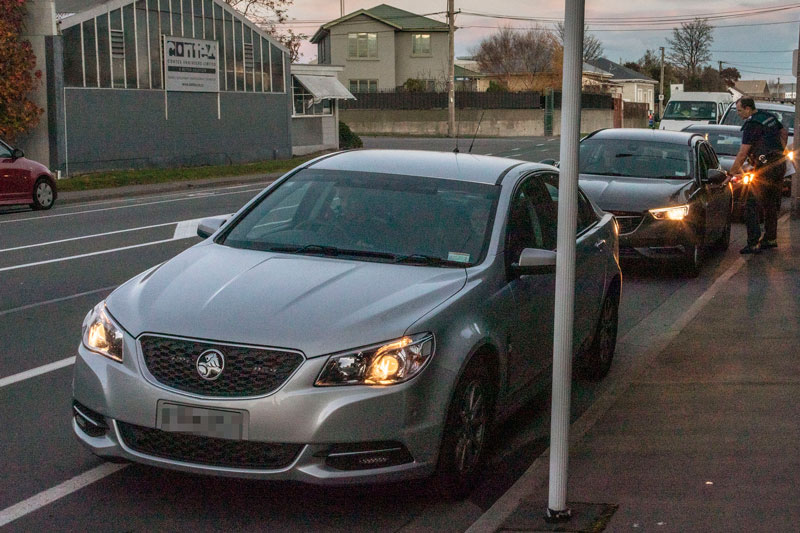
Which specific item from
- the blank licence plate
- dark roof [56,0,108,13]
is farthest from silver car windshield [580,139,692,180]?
dark roof [56,0,108,13]

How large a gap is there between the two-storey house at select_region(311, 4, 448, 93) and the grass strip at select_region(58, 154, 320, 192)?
48.1 m

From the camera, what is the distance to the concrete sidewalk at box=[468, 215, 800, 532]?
15.5 ft

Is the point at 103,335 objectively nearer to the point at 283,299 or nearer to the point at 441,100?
the point at 283,299

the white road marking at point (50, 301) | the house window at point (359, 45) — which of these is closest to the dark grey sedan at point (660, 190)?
the white road marking at point (50, 301)

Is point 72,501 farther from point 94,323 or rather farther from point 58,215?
point 58,215

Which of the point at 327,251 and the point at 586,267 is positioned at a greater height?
the point at 327,251

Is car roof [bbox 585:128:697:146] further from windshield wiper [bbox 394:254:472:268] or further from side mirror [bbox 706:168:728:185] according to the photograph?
windshield wiper [bbox 394:254:472:268]

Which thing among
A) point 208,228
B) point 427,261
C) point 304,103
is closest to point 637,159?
point 208,228

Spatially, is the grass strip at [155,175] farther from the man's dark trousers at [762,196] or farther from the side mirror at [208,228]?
the side mirror at [208,228]

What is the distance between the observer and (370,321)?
15.8 ft

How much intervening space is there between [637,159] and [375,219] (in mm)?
8084

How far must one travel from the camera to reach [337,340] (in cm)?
469

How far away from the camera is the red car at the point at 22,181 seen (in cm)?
2083

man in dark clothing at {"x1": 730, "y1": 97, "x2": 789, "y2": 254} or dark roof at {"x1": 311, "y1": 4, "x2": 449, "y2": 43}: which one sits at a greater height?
dark roof at {"x1": 311, "y1": 4, "x2": 449, "y2": 43}
